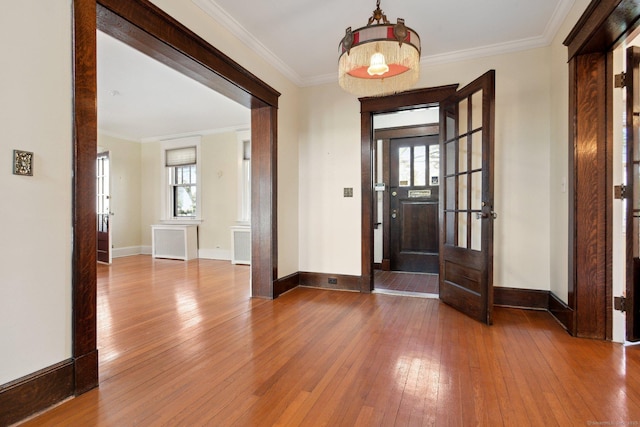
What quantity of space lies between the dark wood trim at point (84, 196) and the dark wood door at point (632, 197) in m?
3.63

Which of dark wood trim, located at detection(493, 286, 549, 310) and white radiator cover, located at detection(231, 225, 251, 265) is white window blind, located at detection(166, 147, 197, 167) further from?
dark wood trim, located at detection(493, 286, 549, 310)

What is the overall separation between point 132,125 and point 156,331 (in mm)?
5088

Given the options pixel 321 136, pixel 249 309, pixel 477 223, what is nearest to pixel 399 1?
pixel 321 136

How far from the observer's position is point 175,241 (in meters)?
6.68

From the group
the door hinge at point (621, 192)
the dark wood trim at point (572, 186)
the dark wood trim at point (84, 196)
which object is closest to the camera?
the dark wood trim at point (84, 196)

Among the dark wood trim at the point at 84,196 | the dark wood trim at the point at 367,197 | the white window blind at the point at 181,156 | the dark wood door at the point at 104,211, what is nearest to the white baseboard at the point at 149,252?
the dark wood door at the point at 104,211

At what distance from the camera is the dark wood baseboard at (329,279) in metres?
3.95

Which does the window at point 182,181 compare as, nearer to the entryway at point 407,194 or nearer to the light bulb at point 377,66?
the entryway at point 407,194

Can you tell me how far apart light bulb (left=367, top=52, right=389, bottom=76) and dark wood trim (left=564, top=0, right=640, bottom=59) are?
142 centimetres

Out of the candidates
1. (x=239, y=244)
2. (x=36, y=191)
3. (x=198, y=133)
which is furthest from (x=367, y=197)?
(x=198, y=133)

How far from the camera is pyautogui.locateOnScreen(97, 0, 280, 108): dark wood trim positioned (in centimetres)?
197

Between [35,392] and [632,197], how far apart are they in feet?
12.9

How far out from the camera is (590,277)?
2422mm

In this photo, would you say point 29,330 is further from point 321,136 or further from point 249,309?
point 321,136
